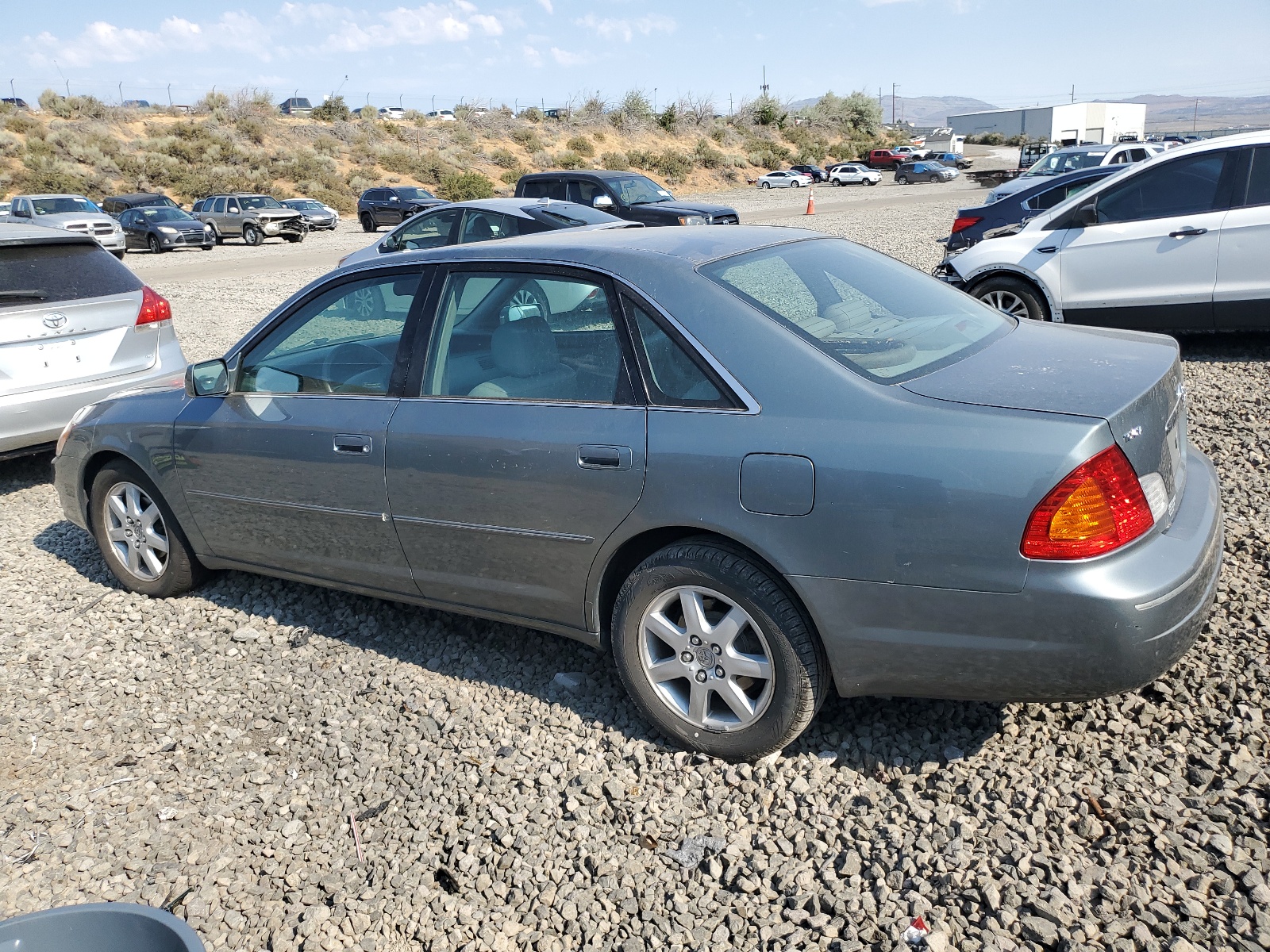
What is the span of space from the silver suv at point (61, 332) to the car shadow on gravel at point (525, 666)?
1.10 meters

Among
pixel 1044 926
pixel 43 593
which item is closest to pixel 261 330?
pixel 43 593

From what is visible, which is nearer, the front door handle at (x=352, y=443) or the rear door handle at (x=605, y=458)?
the rear door handle at (x=605, y=458)

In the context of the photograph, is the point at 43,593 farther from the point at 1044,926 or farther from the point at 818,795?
the point at 1044,926

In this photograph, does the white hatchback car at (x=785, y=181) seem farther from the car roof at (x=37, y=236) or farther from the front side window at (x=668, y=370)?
the front side window at (x=668, y=370)

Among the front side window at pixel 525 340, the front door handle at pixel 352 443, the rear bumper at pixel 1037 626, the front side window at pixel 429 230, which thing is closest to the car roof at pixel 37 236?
the front door handle at pixel 352 443

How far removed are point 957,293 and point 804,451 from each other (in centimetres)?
149

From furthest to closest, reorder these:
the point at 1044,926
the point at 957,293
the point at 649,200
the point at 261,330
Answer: the point at 649,200
the point at 261,330
the point at 957,293
the point at 1044,926

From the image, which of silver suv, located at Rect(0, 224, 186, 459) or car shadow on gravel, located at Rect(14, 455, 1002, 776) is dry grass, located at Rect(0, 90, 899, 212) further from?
car shadow on gravel, located at Rect(14, 455, 1002, 776)

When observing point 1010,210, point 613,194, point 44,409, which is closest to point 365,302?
point 44,409

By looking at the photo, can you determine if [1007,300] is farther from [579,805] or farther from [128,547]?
[128,547]

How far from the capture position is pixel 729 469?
9.64ft

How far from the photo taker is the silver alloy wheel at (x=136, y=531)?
15.7 feet

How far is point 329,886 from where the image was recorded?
2822mm

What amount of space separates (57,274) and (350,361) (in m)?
3.60
